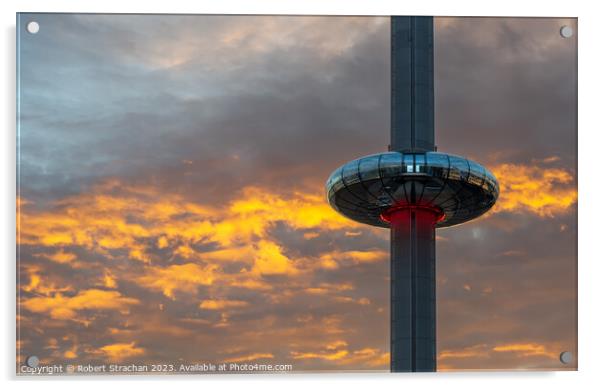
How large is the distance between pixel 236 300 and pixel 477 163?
15.1 feet

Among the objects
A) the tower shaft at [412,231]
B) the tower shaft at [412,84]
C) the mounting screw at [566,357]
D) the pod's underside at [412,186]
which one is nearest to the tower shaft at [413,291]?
the tower shaft at [412,231]

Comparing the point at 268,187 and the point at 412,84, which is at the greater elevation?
the point at 412,84

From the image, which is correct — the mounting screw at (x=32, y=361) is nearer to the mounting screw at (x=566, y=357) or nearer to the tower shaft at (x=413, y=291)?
the tower shaft at (x=413, y=291)

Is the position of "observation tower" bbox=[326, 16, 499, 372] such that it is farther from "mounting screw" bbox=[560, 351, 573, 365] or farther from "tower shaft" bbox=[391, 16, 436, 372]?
"mounting screw" bbox=[560, 351, 573, 365]

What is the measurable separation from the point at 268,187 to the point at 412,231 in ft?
15.3

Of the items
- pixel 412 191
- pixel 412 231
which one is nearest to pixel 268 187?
pixel 412 231

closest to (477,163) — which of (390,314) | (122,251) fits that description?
(390,314)

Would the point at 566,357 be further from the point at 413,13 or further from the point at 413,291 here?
the point at 413,13

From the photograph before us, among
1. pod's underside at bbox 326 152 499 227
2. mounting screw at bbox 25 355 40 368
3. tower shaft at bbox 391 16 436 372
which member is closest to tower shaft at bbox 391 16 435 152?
tower shaft at bbox 391 16 436 372

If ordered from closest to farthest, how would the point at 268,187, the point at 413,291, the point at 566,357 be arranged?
1. the point at 566,357
2. the point at 268,187
3. the point at 413,291

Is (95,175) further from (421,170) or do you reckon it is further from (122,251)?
(421,170)

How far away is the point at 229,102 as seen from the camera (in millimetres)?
15875

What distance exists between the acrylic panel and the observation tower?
8 cm

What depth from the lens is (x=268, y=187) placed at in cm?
1594
